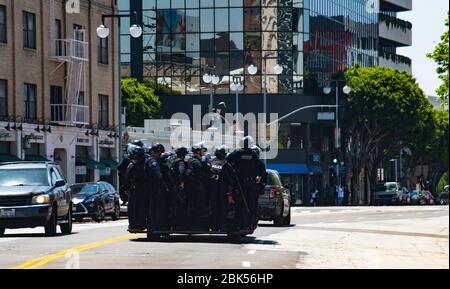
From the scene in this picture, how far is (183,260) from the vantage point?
21.9 m

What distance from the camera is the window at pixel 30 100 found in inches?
2430

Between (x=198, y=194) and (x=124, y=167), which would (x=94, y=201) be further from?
(x=198, y=194)

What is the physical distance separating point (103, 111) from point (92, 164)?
3.97 m

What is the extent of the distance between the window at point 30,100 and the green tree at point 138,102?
34.0 metres

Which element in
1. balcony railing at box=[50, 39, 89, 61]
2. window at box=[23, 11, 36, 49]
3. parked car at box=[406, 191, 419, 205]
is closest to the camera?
window at box=[23, 11, 36, 49]

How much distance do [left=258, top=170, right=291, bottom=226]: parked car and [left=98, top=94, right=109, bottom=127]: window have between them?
31.1m

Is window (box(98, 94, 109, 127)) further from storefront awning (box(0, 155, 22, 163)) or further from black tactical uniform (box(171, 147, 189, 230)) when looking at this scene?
black tactical uniform (box(171, 147, 189, 230))

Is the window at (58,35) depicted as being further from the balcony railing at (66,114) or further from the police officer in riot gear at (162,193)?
the police officer in riot gear at (162,193)

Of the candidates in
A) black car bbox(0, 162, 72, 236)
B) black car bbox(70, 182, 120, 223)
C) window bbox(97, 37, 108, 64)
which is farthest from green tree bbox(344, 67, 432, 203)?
black car bbox(0, 162, 72, 236)

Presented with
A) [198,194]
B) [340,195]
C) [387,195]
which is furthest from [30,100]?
[340,195]

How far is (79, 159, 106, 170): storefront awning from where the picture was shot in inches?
2665

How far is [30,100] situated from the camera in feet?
204

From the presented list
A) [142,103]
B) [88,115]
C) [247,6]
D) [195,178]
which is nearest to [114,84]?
[88,115]
